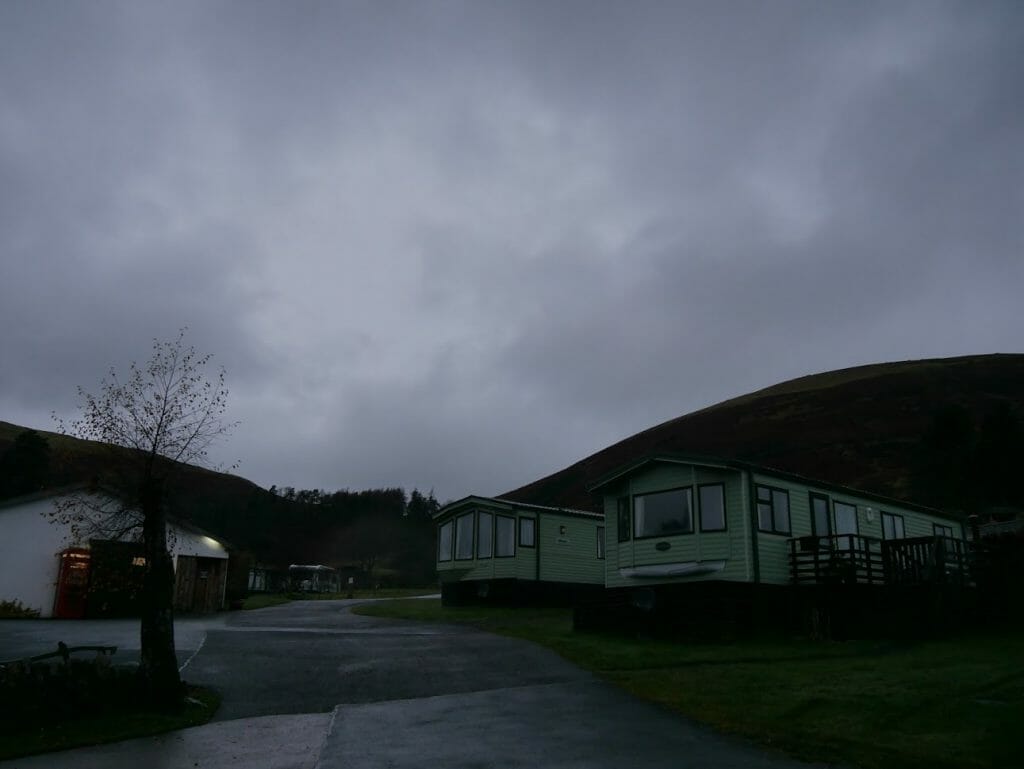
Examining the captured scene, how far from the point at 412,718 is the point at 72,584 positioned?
82.7ft

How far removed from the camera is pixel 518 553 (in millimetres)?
36906

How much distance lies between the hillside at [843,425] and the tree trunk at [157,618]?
5114cm

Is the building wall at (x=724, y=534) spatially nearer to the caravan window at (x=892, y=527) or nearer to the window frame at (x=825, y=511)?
the window frame at (x=825, y=511)

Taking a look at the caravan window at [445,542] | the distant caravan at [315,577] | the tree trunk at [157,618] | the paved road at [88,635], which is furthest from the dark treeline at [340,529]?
the tree trunk at [157,618]

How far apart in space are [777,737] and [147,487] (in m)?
10.9

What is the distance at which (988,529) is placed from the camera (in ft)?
129

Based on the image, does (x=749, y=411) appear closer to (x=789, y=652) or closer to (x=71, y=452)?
(x=789, y=652)

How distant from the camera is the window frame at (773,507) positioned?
25141 mm

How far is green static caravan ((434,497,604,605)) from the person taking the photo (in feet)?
122

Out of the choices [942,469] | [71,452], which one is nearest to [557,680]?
[71,452]

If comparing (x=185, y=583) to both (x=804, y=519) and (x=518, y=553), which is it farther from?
(x=804, y=519)

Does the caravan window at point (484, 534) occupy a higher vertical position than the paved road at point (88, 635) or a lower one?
higher

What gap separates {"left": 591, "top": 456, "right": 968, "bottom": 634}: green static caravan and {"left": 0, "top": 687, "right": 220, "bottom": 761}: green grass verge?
14070 mm

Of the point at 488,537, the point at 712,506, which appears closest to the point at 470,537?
the point at 488,537
